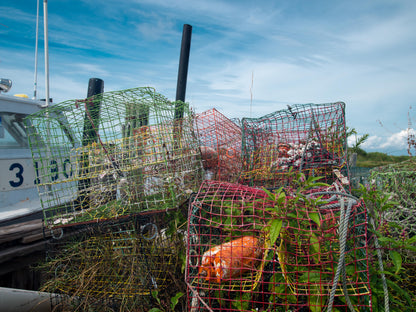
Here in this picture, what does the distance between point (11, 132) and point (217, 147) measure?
318 centimetres

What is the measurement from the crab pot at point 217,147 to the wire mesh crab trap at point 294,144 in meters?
0.43

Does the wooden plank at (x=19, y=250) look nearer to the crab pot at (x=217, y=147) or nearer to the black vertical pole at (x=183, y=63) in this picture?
the crab pot at (x=217, y=147)

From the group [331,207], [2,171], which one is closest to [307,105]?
[331,207]

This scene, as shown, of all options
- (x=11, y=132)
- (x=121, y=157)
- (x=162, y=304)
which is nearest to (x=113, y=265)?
(x=162, y=304)

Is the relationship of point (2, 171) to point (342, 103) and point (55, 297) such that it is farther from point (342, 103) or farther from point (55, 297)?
point (342, 103)

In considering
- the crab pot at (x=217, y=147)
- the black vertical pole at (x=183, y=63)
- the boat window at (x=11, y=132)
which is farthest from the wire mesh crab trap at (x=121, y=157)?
the black vertical pole at (x=183, y=63)

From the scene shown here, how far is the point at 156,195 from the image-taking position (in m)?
3.13

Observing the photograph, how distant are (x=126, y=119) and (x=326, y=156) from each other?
2.36 meters

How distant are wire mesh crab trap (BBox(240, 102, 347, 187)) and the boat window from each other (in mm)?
3497

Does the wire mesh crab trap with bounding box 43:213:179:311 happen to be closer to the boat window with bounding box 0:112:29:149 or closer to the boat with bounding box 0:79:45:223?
the boat with bounding box 0:79:45:223

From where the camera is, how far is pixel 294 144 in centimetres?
371

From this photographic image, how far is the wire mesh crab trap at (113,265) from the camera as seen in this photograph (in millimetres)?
2703

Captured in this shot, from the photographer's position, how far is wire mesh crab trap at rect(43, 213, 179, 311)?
2.70 meters

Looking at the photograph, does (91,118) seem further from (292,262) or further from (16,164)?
(292,262)
